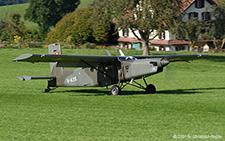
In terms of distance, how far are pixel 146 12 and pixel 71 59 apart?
1173 inches

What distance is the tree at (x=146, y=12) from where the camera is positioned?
47.5 m

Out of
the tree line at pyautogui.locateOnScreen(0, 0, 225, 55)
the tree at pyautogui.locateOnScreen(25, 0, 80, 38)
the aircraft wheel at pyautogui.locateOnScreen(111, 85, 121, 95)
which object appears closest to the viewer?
the aircraft wheel at pyautogui.locateOnScreen(111, 85, 121, 95)

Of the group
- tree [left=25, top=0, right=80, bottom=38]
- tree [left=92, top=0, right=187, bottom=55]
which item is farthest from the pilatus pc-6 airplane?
tree [left=25, top=0, right=80, bottom=38]

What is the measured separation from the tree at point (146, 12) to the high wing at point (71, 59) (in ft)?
90.3

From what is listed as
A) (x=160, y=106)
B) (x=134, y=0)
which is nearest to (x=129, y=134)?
(x=160, y=106)

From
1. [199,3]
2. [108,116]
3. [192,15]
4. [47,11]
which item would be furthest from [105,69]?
[47,11]

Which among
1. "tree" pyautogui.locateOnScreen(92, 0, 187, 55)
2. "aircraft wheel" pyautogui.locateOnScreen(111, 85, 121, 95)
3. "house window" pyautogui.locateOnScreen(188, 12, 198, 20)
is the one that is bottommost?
"aircraft wheel" pyautogui.locateOnScreen(111, 85, 121, 95)

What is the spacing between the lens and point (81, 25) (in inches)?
3223

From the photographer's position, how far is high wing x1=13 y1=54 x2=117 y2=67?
1742 cm

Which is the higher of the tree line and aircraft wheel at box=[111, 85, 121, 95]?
the tree line

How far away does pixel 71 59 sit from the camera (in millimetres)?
19406

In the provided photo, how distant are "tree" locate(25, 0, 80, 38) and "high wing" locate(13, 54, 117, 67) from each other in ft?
337

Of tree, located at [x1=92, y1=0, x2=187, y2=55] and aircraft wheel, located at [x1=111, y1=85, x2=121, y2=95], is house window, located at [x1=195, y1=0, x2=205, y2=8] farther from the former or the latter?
aircraft wheel, located at [x1=111, y1=85, x2=121, y2=95]

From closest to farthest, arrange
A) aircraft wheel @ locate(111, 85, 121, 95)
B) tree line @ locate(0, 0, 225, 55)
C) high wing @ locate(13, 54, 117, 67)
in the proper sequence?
1. high wing @ locate(13, 54, 117, 67)
2. aircraft wheel @ locate(111, 85, 121, 95)
3. tree line @ locate(0, 0, 225, 55)
